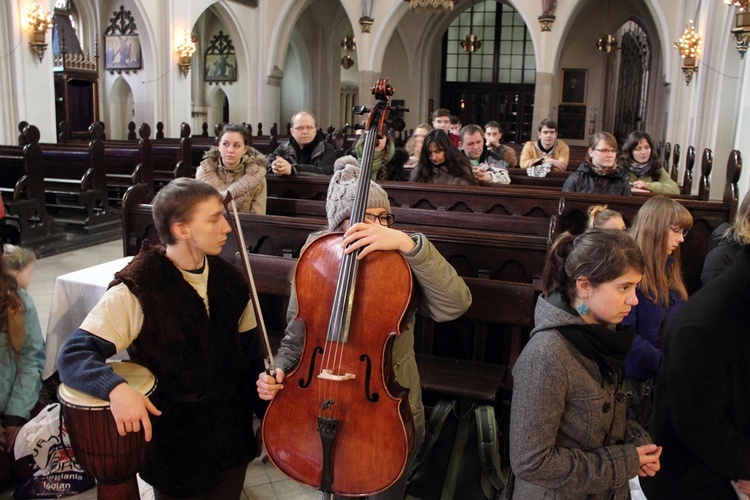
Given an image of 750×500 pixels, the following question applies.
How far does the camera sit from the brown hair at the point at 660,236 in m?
2.41

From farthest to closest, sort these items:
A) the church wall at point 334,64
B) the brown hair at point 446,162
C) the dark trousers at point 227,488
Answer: the church wall at point 334,64 → the brown hair at point 446,162 → the dark trousers at point 227,488

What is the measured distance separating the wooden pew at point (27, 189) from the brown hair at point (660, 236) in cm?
584

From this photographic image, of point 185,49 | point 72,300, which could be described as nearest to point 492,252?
point 72,300

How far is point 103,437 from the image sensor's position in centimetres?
153

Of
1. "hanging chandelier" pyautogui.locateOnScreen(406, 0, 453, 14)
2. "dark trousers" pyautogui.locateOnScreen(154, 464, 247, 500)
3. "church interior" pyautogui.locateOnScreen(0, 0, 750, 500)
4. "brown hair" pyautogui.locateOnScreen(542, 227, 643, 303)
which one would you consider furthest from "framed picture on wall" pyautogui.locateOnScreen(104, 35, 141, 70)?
"brown hair" pyautogui.locateOnScreen(542, 227, 643, 303)

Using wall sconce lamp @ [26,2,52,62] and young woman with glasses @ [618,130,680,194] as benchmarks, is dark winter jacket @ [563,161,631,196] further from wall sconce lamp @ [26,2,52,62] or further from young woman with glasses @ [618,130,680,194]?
wall sconce lamp @ [26,2,52,62]

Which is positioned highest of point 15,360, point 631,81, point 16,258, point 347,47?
point 347,47

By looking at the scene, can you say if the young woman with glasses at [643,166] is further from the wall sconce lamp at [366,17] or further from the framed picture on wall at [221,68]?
the framed picture on wall at [221,68]

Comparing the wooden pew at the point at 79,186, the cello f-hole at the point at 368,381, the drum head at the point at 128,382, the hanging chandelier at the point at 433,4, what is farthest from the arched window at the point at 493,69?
the drum head at the point at 128,382

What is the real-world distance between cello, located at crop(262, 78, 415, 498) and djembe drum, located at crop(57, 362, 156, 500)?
32 cm

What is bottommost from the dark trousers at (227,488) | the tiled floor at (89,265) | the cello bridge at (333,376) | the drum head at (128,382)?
the tiled floor at (89,265)

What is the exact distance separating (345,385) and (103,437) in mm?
581

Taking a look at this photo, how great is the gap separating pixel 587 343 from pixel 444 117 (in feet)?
15.0

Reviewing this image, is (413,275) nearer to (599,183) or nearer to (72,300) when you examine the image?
(72,300)
